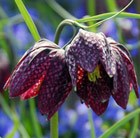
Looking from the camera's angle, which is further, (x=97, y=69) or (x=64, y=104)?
(x=64, y=104)

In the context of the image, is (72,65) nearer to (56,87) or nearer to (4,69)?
(56,87)

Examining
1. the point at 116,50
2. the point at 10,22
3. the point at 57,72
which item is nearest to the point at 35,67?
the point at 57,72

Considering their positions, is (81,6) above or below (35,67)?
below

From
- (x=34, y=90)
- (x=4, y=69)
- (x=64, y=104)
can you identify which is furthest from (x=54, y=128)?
(x=64, y=104)

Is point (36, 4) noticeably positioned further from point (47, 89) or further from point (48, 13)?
point (47, 89)

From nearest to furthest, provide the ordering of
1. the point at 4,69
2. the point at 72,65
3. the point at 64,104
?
the point at 72,65 → the point at 4,69 → the point at 64,104

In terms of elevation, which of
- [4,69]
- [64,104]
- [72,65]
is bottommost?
[64,104]

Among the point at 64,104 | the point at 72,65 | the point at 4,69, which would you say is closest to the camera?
the point at 72,65
